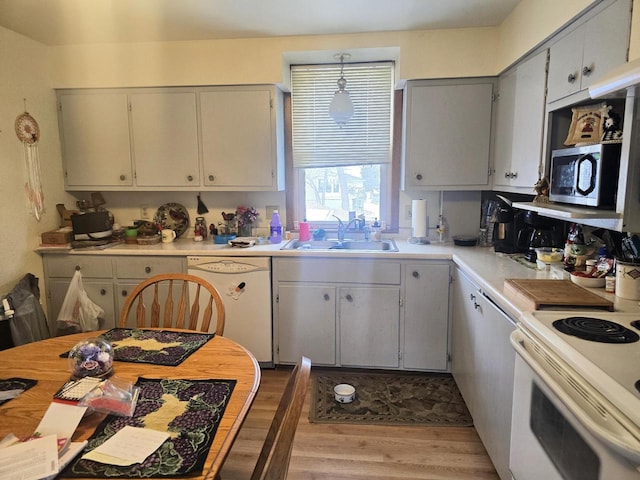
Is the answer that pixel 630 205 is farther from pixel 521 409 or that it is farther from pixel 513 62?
pixel 513 62

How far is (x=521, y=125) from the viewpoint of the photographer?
2.42 meters

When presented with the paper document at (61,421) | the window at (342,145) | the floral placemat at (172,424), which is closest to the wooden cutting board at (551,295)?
the floral placemat at (172,424)

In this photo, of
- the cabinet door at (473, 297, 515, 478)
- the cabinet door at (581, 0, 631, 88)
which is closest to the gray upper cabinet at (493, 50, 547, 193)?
the cabinet door at (581, 0, 631, 88)

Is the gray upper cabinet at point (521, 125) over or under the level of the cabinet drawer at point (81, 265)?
over

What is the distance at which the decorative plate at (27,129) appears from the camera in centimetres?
291

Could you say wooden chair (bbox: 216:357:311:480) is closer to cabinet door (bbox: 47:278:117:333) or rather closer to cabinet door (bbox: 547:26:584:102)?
cabinet door (bbox: 547:26:584:102)

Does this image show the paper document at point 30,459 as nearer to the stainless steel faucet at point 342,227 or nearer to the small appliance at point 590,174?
the small appliance at point 590,174

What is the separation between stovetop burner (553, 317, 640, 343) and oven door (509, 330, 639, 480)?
0.48ft

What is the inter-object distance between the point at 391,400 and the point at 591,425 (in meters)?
1.79

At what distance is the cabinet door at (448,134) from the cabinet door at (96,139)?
2.13 m

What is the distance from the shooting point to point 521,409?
58.6 inches

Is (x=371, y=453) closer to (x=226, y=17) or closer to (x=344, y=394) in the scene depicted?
(x=344, y=394)

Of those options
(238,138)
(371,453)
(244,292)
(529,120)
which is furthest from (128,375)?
(529,120)

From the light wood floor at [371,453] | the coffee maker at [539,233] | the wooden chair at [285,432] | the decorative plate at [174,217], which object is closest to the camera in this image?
the wooden chair at [285,432]
